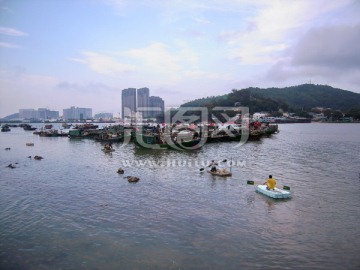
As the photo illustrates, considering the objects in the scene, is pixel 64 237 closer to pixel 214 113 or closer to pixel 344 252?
pixel 344 252

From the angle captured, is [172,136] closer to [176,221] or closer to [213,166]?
[213,166]

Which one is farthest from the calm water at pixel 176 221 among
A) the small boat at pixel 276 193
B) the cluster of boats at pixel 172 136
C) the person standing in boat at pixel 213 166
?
the cluster of boats at pixel 172 136

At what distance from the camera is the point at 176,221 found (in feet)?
56.9

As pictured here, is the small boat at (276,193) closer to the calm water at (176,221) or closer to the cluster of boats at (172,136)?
the calm water at (176,221)

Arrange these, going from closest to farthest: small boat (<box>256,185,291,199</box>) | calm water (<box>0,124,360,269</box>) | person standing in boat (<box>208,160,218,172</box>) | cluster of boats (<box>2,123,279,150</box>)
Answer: calm water (<box>0,124,360,269</box>) < small boat (<box>256,185,291,199</box>) < person standing in boat (<box>208,160,218,172</box>) < cluster of boats (<box>2,123,279,150</box>)

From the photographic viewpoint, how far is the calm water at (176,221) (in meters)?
13.2

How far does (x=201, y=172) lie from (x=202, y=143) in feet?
90.9

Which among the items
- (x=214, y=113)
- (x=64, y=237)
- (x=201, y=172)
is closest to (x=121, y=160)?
(x=201, y=172)

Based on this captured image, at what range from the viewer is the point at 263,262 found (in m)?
12.8

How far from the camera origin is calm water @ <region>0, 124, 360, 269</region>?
13180 millimetres

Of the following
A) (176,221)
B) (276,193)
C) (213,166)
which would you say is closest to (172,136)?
(213,166)

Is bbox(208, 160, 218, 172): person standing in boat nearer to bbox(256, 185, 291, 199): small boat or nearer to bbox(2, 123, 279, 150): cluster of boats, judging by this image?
bbox(256, 185, 291, 199): small boat

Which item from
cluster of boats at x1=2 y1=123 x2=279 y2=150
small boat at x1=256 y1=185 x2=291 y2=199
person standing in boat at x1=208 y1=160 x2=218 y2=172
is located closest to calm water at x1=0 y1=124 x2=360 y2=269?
small boat at x1=256 y1=185 x2=291 y2=199

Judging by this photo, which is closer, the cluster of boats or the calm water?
the calm water
